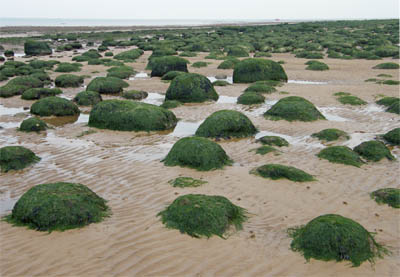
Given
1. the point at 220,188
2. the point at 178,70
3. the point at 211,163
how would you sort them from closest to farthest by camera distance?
the point at 220,188, the point at 211,163, the point at 178,70

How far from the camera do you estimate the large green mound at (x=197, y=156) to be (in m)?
9.85

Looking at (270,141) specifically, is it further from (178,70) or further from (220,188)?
(178,70)

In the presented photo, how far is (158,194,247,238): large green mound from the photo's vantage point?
266 inches

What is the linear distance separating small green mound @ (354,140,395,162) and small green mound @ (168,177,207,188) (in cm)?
511

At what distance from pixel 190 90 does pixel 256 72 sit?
679 centimetres

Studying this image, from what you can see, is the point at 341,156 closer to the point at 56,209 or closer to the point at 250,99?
the point at 56,209

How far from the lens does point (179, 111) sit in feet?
53.7

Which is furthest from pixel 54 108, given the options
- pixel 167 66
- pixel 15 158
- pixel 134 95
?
pixel 167 66

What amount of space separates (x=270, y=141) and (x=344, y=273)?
655 cm

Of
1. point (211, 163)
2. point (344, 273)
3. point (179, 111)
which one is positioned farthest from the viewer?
point (179, 111)

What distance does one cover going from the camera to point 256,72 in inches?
906

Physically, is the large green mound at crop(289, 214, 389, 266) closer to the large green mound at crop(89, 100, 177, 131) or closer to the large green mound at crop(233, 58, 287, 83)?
the large green mound at crop(89, 100, 177, 131)

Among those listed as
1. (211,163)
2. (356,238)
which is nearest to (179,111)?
(211,163)

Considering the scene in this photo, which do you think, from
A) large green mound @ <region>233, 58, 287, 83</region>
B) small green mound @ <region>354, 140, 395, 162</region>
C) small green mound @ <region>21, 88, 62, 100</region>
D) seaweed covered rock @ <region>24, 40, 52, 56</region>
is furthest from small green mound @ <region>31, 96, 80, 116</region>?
seaweed covered rock @ <region>24, 40, 52, 56</region>
